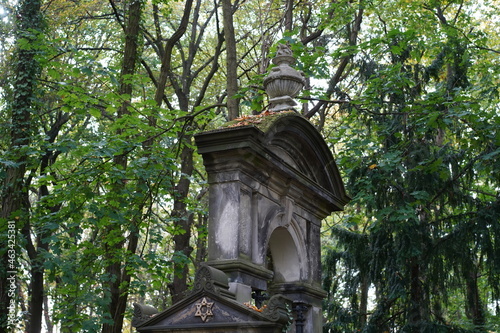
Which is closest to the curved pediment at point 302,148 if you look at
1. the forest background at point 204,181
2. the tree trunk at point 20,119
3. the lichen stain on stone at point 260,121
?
the lichen stain on stone at point 260,121

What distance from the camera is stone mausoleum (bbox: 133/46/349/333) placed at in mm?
5395

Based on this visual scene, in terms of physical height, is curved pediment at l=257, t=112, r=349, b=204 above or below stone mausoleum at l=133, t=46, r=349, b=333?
above

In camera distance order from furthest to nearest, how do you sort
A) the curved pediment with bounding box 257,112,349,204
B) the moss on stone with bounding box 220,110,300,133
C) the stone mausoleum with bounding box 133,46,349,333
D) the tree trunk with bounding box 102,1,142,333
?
Answer: the tree trunk with bounding box 102,1,142,333, the curved pediment with bounding box 257,112,349,204, the moss on stone with bounding box 220,110,300,133, the stone mausoleum with bounding box 133,46,349,333

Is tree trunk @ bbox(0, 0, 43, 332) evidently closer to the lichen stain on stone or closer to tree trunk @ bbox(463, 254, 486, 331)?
the lichen stain on stone

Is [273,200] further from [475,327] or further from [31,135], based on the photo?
[475,327]

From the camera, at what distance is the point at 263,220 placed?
6.67 metres

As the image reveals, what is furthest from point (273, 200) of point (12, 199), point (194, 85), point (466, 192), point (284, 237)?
point (194, 85)

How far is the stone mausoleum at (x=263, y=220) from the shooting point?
5.39 m

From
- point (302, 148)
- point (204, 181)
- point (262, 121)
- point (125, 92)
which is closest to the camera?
point (262, 121)

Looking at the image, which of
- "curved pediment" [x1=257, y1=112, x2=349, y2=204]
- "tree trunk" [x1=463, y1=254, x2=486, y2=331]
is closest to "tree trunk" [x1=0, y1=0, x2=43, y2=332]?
"curved pediment" [x1=257, y1=112, x2=349, y2=204]

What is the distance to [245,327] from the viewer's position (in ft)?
17.2

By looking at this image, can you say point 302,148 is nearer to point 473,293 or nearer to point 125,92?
point 125,92

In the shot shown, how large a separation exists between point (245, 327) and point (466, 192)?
7589 millimetres

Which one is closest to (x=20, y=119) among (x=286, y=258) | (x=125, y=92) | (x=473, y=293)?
(x=125, y=92)
